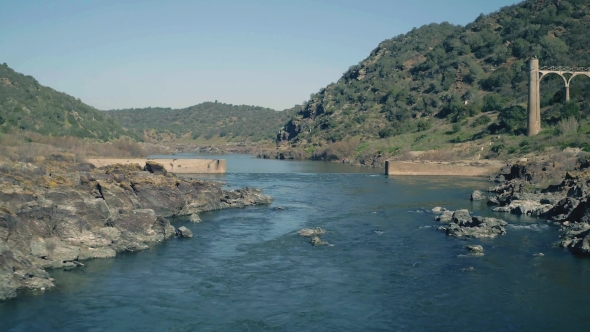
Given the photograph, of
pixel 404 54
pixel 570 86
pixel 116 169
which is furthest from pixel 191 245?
pixel 404 54

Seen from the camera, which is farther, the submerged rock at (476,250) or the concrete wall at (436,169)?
the concrete wall at (436,169)

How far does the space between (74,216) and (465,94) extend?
84.2 meters

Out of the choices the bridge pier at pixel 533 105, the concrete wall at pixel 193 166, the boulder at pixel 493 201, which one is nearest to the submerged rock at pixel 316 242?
the boulder at pixel 493 201

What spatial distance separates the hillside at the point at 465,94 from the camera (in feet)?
251

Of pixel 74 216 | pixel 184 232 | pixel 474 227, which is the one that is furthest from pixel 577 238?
pixel 74 216

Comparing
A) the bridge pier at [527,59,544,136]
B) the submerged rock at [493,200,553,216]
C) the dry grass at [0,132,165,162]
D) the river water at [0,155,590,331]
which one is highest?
the bridge pier at [527,59,544,136]

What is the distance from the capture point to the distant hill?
295 feet

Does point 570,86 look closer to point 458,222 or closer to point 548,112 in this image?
point 548,112

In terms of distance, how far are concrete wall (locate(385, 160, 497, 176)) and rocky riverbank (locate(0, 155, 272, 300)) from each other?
31491 mm

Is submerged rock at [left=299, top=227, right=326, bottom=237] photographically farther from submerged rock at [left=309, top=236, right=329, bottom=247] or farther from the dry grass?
the dry grass

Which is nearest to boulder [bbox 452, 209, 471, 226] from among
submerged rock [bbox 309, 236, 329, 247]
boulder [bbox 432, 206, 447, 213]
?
boulder [bbox 432, 206, 447, 213]

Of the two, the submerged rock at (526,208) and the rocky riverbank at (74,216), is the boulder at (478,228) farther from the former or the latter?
A: the rocky riverbank at (74,216)

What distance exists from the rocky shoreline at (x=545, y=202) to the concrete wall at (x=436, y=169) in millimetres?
9876

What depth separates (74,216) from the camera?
1081 inches
